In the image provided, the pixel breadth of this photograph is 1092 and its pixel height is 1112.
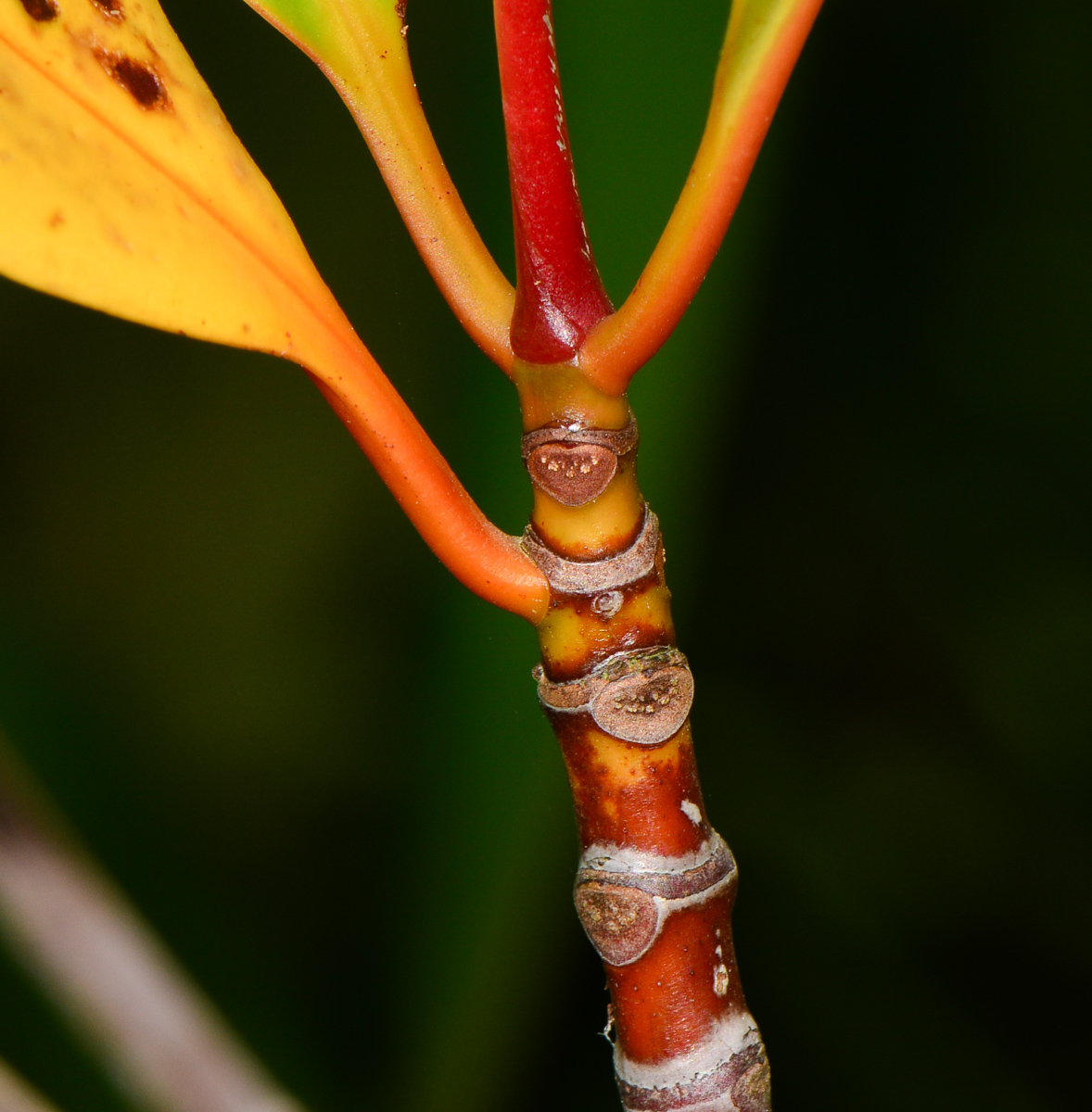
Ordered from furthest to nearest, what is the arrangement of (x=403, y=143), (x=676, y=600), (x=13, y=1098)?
(x=676, y=600)
(x=403, y=143)
(x=13, y=1098)

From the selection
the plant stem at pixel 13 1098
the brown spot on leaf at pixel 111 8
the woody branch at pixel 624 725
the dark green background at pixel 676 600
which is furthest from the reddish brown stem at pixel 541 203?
the dark green background at pixel 676 600

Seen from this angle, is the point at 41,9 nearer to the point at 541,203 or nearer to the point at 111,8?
the point at 111,8

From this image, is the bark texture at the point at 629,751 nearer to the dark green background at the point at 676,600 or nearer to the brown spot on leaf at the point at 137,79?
the brown spot on leaf at the point at 137,79

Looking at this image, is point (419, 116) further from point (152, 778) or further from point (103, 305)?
point (152, 778)

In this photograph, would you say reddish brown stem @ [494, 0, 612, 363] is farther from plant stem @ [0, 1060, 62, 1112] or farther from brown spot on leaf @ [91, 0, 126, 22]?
plant stem @ [0, 1060, 62, 1112]

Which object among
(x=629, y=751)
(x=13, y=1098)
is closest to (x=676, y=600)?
(x=629, y=751)

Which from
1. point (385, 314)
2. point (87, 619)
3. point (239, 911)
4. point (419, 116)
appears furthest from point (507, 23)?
point (239, 911)

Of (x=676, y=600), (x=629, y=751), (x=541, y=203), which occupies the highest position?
(x=541, y=203)
